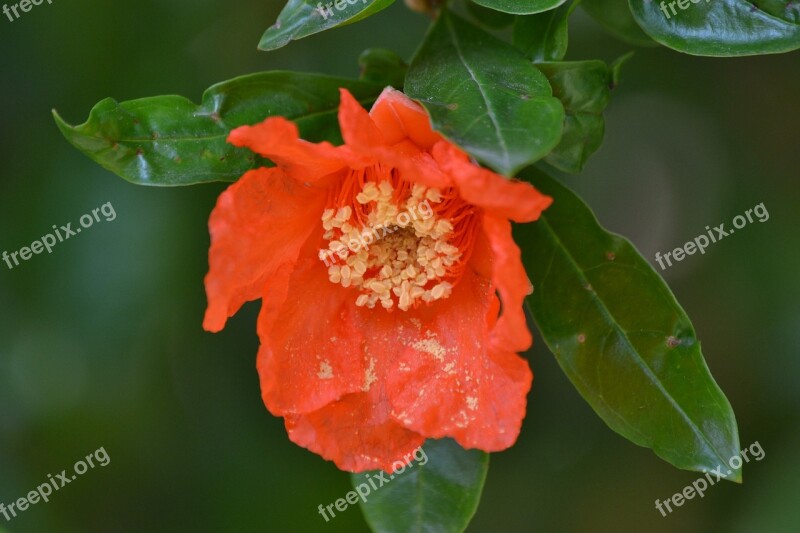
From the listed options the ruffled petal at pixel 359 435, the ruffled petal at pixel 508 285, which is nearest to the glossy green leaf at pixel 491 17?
the ruffled petal at pixel 508 285

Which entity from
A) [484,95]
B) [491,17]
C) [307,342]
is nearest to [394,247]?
[307,342]

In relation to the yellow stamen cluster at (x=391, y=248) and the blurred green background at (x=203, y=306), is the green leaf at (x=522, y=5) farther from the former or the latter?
the blurred green background at (x=203, y=306)

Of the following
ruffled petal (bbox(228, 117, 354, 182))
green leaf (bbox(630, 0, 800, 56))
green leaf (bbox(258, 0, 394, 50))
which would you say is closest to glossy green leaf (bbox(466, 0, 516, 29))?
green leaf (bbox(630, 0, 800, 56))

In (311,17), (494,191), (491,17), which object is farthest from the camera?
(491,17)

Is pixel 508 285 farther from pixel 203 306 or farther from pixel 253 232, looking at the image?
pixel 203 306

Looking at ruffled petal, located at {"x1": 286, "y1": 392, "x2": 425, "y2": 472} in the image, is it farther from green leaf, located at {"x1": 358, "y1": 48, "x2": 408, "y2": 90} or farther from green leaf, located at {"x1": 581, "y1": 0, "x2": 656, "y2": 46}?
green leaf, located at {"x1": 581, "y1": 0, "x2": 656, "y2": 46}

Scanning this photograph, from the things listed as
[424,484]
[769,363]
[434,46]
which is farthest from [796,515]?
[434,46]

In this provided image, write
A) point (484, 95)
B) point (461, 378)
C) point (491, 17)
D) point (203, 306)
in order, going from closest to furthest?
point (484, 95), point (461, 378), point (491, 17), point (203, 306)
